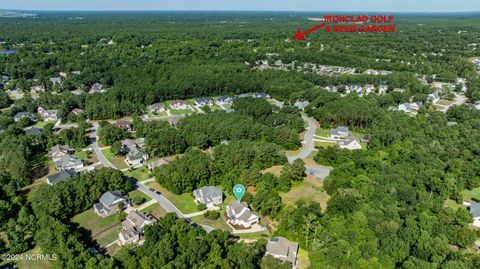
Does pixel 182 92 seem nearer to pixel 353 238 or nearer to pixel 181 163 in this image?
pixel 181 163

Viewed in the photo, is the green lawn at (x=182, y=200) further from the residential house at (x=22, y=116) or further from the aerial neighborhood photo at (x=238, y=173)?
the residential house at (x=22, y=116)

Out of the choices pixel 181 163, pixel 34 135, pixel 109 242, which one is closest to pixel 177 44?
pixel 34 135

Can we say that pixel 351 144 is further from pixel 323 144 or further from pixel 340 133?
pixel 340 133

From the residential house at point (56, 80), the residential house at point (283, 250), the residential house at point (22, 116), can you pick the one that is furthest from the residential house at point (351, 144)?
the residential house at point (56, 80)

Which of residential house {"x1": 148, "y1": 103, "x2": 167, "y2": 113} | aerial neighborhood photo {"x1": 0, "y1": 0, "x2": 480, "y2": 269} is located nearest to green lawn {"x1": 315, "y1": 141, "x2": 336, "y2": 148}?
aerial neighborhood photo {"x1": 0, "y1": 0, "x2": 480, "y2": 269}

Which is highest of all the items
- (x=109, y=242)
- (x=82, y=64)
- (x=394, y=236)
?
(x=82, y=64)
